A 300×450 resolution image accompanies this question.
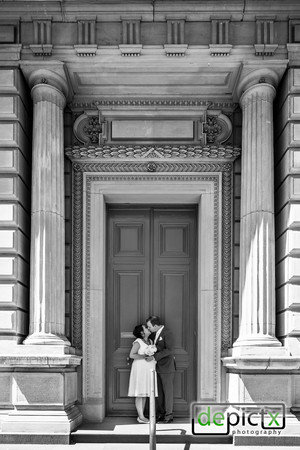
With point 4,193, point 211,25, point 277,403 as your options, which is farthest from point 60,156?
point 277,403

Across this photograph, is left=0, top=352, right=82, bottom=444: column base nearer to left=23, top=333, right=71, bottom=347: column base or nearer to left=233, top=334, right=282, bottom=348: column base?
left=23, top=333, right=71, bottom=347: column base

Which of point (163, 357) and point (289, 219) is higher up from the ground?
point (289, 219)

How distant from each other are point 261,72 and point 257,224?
2.45 meters

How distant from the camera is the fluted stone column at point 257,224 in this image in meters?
12.0

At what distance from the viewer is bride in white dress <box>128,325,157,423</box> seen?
12.6 m

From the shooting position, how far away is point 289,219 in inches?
472

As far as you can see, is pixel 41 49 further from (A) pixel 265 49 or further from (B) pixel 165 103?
(A) pixel 265 49

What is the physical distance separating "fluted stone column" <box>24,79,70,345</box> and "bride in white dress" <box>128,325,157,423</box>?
124 centimetres

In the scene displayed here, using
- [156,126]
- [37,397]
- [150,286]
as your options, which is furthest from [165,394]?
[156,126]

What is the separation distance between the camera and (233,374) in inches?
477

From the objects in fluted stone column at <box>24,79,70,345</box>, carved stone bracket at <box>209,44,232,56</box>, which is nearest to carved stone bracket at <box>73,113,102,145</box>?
fluted stone column at <box>24,79,70,345</box>

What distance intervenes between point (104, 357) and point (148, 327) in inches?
41.2

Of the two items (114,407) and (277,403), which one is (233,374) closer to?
(277,403)

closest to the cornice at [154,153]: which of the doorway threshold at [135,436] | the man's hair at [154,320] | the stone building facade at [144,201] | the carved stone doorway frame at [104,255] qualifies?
the stone building facade at [144,201]
